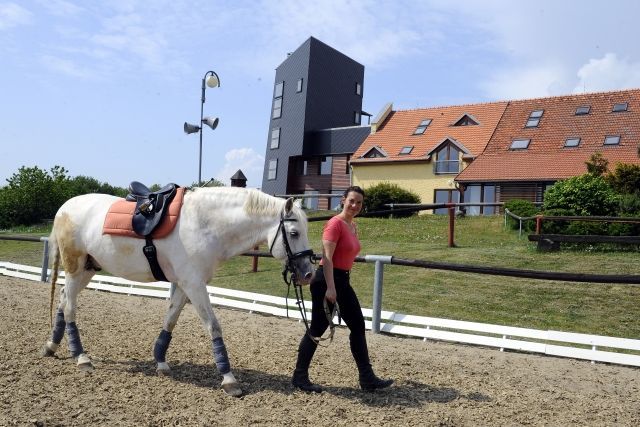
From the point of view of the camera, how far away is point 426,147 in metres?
30.3

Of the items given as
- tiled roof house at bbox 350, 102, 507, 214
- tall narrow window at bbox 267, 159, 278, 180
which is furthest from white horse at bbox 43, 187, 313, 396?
tall narrow window at bbox 267, 159, 278, 180

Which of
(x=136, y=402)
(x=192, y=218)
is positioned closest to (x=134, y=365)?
(x=136, y=402)

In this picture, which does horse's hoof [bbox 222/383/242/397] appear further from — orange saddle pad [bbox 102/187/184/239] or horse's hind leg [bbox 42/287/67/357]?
horse's hind leg [bbox 42/287/67/357]

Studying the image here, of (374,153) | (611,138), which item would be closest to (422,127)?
(374,153)

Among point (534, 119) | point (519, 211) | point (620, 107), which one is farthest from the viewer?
point (534, 119)

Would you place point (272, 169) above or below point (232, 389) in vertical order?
above

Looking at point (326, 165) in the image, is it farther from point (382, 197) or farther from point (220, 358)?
point (220, 358)

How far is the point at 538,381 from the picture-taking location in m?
5.35

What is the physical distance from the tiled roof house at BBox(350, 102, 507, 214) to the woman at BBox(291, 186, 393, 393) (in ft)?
79.7

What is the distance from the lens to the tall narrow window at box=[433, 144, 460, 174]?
28906 millimetres

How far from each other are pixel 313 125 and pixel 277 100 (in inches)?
157

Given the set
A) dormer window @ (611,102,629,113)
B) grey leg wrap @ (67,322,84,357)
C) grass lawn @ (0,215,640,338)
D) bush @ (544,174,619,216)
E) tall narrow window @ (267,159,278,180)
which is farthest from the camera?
tall narrow window @ (267,159,278,180)

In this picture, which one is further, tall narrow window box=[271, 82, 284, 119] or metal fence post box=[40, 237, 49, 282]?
tall narrow window box=[271, 82, 284, 119]

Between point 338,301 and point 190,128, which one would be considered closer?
point 338,301
